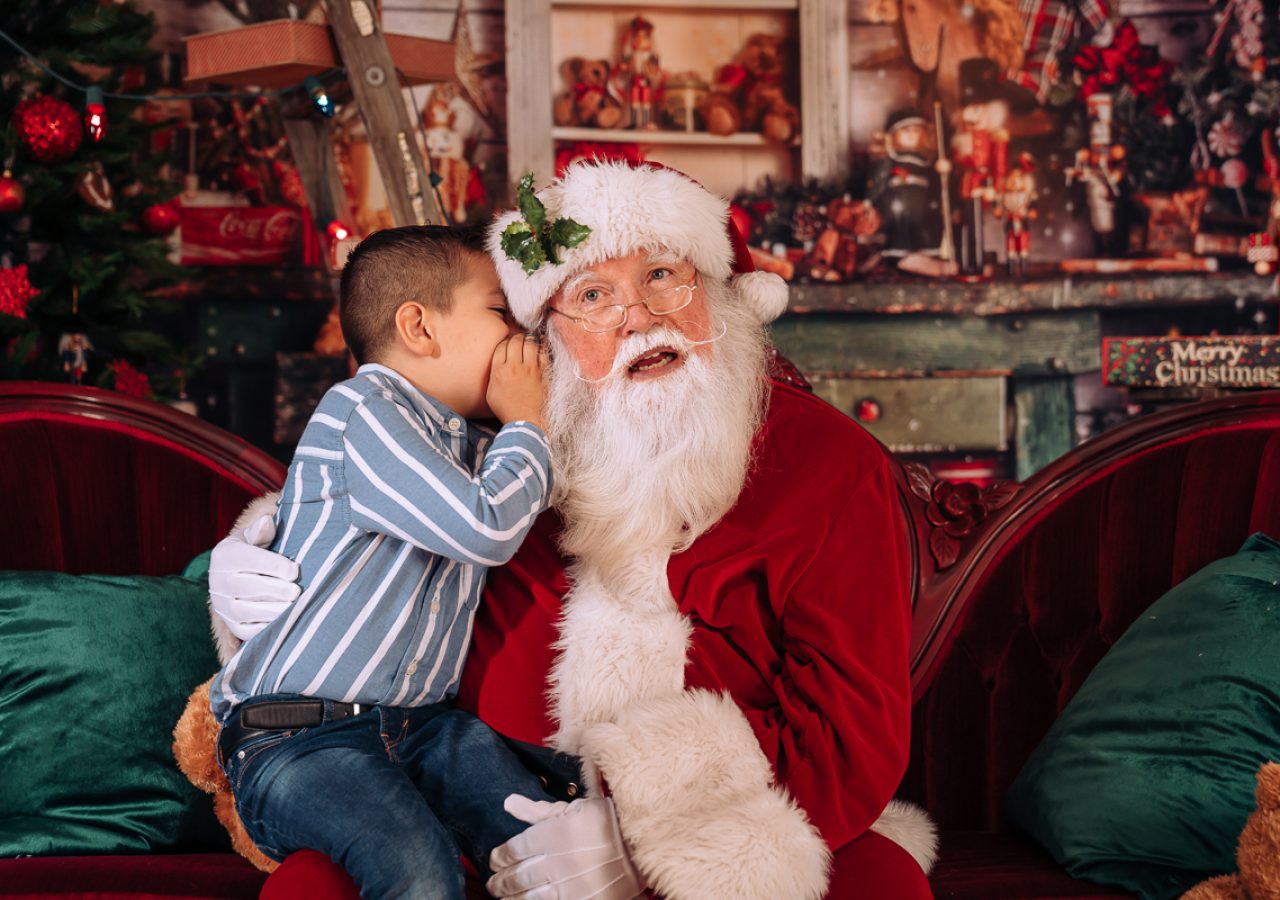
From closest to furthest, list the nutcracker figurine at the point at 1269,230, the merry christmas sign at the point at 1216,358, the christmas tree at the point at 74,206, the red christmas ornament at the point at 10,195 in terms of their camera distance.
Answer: the red christmas ornament at the point at 10,195 → the christmas tree at the point at 74,206 → the merry christmas sign at the point at 1216,358 → the nutcracker figurine at the point at 1269,230

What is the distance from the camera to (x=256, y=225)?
4.57 meters

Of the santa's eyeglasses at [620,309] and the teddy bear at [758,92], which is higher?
the teddy bear at [758,92]

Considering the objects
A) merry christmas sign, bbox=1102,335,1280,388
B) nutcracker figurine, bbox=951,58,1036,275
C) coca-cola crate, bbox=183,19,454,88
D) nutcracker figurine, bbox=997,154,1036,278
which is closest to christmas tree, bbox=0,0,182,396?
coca-cola crate, bbox=183,19,454,88

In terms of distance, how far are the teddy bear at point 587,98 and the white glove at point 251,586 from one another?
3.03m

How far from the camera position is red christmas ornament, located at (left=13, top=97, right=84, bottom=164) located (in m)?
3.49

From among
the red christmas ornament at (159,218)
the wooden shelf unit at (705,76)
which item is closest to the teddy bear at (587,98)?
the wooden shelf unit at (705,76)

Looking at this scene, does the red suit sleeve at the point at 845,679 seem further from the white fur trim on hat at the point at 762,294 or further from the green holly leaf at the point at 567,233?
the green holly leaf at the point at 567,233

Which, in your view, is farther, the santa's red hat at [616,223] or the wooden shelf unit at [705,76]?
the wooden shelf unit at [705,76]

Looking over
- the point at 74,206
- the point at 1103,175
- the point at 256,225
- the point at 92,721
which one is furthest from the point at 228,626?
the point at 1103,175

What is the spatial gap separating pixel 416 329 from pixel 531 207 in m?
0.29

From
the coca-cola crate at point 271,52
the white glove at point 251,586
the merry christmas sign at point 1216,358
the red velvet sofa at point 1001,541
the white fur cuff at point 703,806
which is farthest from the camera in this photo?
the merry christmas sign at point 1216,358

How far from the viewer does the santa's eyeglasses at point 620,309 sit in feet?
6.59

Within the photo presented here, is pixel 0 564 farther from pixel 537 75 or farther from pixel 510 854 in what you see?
pixel 537 75

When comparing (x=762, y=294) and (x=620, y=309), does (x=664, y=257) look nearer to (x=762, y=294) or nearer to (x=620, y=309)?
(x=620, y=309)
